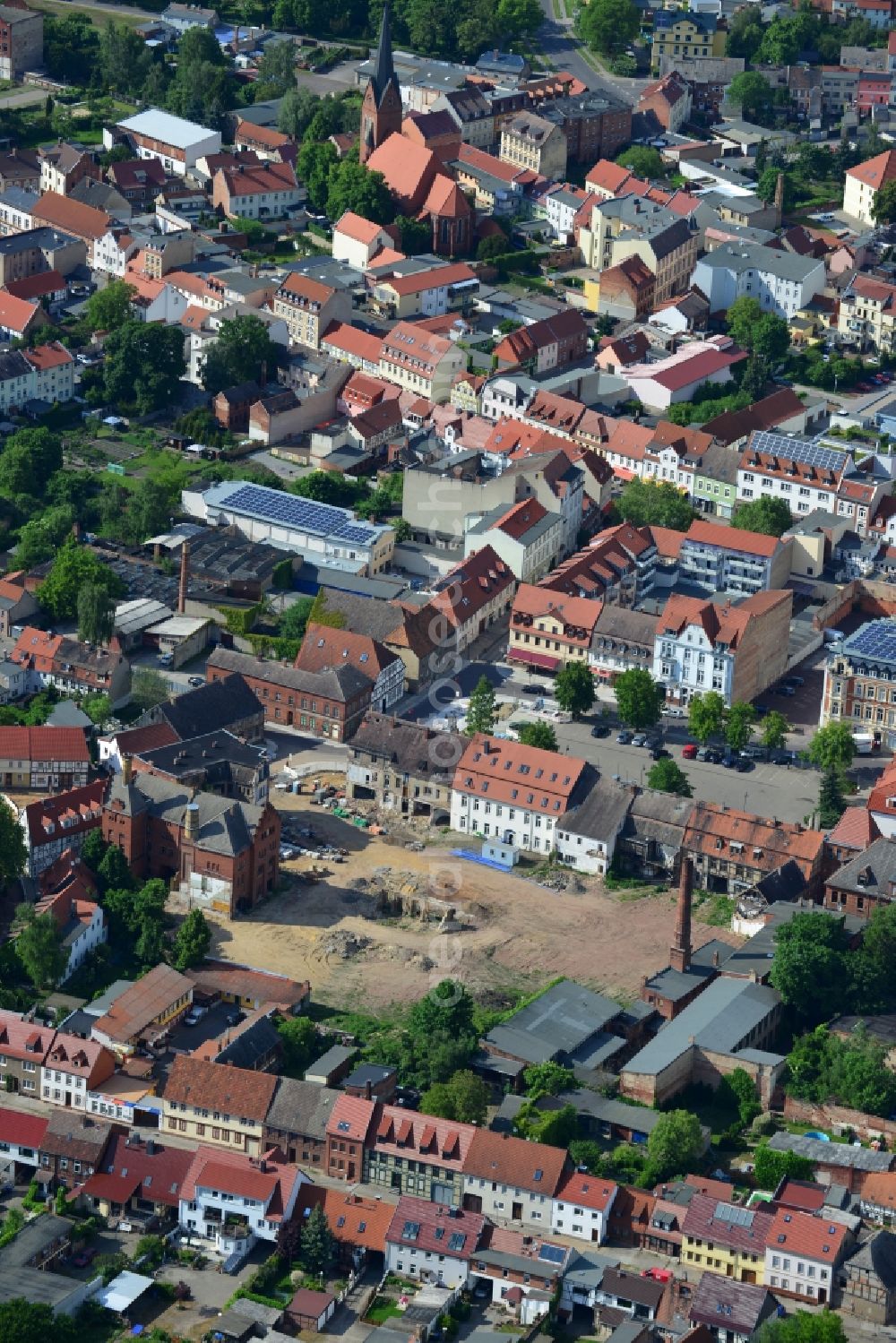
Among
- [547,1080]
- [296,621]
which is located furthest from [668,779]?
[547,1080]

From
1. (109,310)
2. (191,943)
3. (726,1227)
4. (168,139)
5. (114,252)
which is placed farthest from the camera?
(168,139)

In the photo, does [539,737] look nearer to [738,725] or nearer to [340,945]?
[738,725]

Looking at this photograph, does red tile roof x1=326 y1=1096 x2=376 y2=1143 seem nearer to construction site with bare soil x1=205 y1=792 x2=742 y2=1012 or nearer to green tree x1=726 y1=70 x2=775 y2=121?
construction site with bare soil x1=205 y1=792 x2=742 y2=1012

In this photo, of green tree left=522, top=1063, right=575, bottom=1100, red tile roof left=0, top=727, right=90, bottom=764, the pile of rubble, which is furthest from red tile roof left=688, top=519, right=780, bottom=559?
green tree left=522, top=1063, right=575, bottom=1100

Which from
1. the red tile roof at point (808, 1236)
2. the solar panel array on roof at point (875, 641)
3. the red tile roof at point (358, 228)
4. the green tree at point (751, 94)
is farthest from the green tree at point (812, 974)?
the green tree at point (751, 94)

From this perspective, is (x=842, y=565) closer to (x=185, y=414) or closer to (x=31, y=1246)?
(x=185, y=414)
